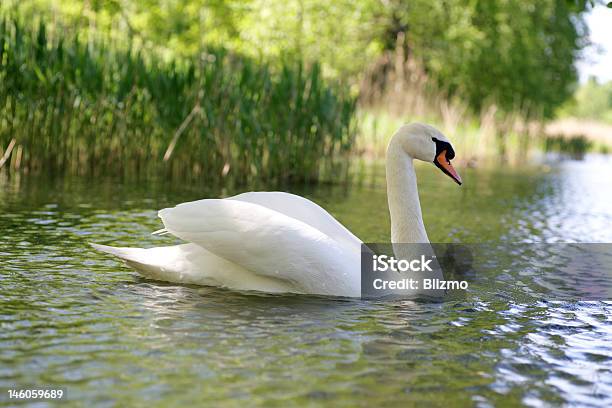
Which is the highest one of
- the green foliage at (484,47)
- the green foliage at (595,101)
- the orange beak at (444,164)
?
the green foliage at (595,101)

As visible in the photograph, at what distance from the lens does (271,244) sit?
19.8 feet

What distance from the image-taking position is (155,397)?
4.07m

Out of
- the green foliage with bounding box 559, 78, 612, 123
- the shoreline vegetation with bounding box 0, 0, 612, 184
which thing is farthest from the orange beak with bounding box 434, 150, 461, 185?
the green foliage with bounding box 559, 78, 612, 123

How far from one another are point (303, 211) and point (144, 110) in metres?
7.24

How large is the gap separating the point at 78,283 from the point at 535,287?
144 inches

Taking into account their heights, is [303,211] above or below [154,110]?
below

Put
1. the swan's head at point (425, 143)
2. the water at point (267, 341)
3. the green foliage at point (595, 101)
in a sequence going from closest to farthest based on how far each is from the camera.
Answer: the water at point (267, 341) → the swan's head at point (425, 143) → the green foliage at point (595, 101)

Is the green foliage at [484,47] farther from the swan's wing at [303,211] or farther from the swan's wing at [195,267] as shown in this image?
the swan's wing at [195,267]

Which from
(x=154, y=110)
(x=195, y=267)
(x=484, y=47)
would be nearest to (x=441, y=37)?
→ (x=484, y=47)

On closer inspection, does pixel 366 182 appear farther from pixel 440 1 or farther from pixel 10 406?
pixel 440 1

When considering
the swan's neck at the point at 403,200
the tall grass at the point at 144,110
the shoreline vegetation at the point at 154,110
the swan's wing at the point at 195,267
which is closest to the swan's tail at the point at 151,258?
the swan's wing at the point at 195,267

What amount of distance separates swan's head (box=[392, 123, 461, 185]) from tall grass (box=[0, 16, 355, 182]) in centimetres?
629

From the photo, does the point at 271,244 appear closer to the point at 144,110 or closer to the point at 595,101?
the point at 144,110

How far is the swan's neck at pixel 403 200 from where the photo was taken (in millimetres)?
6887
